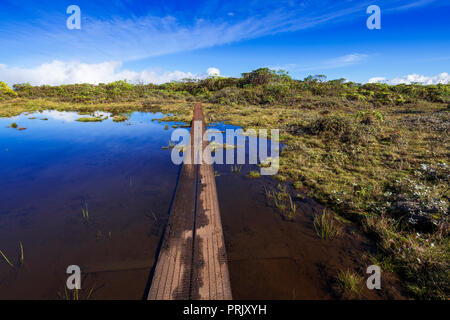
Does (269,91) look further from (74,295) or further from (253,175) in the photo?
(74,295)

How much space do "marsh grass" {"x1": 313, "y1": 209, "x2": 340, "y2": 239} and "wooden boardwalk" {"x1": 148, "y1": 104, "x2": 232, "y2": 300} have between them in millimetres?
2812

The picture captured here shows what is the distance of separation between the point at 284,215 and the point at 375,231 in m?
2.34

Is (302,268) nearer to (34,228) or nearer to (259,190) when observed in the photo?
(259,190)

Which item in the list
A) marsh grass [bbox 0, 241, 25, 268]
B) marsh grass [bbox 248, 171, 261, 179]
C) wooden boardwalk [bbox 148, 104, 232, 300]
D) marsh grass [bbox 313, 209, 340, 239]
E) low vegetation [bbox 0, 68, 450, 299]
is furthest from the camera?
marsh grass [bbox 248, 171, 261, 179]

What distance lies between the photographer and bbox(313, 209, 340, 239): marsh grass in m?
4.58

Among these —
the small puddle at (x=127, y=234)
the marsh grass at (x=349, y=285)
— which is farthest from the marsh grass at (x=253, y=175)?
the marsh grass at (x=349, y=285)

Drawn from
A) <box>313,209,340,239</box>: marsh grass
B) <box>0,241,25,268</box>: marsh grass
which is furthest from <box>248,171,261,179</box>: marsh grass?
<box>0,241,25,268</box>: marsh grass

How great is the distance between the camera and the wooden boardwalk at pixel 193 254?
10.3 feet

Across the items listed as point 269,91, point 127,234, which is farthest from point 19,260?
point 269,91

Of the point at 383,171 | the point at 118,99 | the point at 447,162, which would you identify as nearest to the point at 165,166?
the point at 383,171

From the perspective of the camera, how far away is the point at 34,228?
4828 mm

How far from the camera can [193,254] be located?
3836 mm

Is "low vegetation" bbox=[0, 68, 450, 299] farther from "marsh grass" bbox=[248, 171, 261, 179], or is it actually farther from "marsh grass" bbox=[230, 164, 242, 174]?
"marsh grass" bbox=[230, 164, 242, 174]

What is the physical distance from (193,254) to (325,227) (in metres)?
3.80
